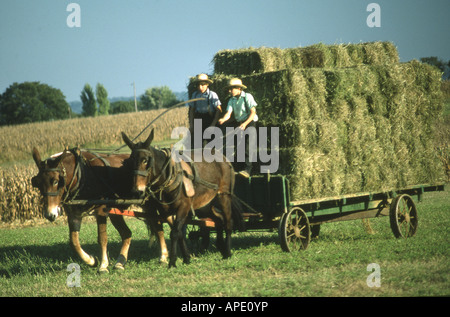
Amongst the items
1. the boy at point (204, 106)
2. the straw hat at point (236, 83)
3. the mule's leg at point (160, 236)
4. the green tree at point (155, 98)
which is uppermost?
the green tree at point (155, 98)

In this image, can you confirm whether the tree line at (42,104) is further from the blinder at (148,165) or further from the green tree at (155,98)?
the blinder at (148,165)

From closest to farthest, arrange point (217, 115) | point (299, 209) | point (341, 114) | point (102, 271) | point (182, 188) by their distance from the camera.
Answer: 1. point (182, 188)
2. point (102, 271)
3. point (299, 209)
4. point (217, 115)
5. point (341, 114)

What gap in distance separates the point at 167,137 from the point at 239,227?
126 ft

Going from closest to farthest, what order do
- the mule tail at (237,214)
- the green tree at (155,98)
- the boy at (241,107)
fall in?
the mule tail at (237,214), the boy at (241,107), the green tree at (155,98)

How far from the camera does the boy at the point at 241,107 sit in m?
10.8

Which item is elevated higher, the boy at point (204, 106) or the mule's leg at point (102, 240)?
the boy at point (204, 106)

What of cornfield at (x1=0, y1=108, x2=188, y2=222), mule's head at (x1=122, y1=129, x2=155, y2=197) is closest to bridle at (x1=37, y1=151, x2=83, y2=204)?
mule's head at (x1=122, y1=129, x2=155, y2=197)

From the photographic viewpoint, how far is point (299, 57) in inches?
536

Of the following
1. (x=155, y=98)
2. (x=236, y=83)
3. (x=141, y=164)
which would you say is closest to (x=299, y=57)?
(x=236, y=83)

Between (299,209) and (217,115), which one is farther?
(217,115)

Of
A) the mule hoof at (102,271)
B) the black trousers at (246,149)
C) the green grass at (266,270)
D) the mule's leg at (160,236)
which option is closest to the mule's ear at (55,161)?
the green grass at (266,270)

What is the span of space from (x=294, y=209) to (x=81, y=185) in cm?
383

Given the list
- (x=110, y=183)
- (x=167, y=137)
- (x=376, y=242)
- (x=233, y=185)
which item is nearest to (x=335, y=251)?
(x=376, y=242)

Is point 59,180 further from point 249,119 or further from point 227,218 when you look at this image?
point 249,119
